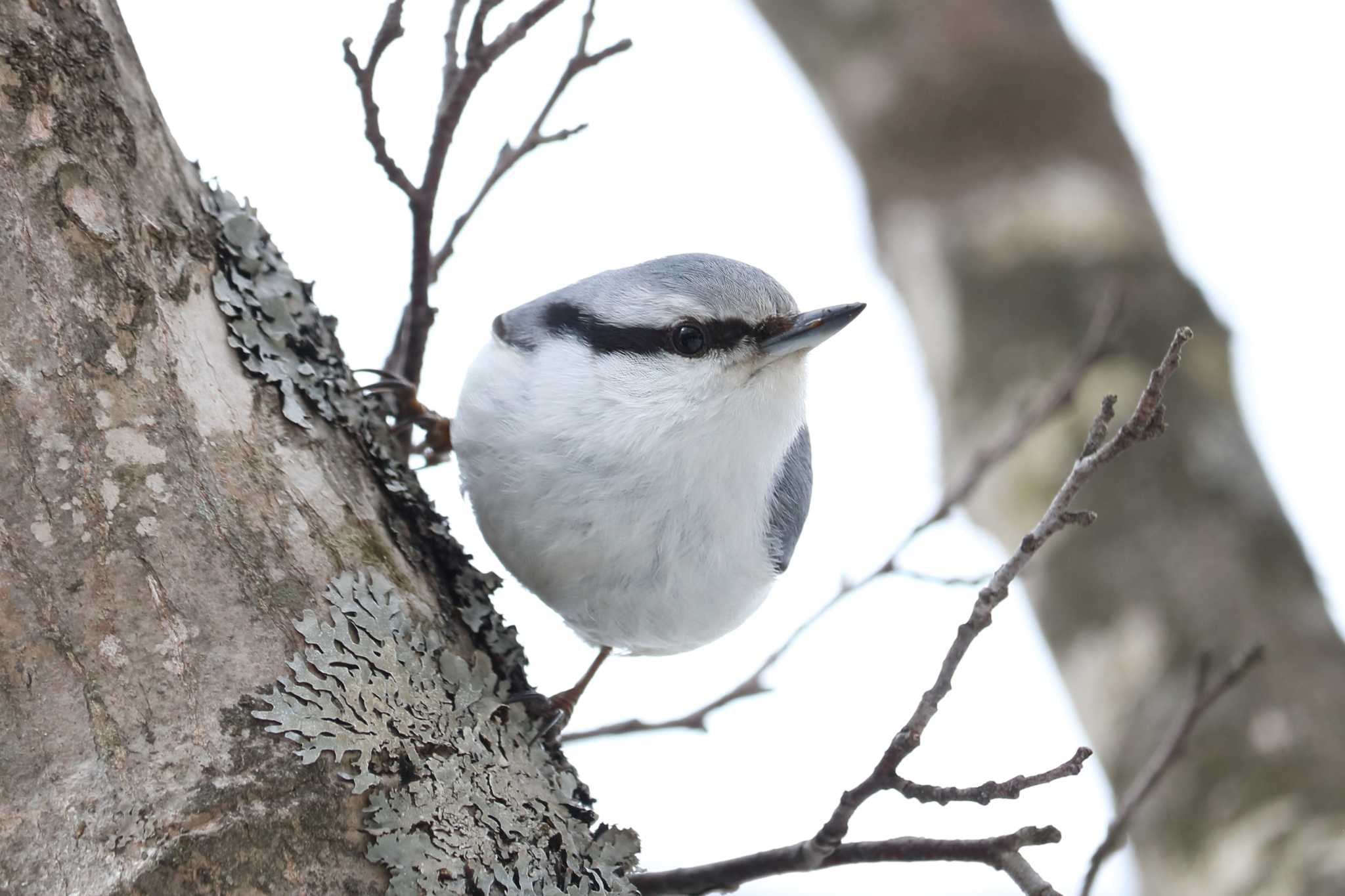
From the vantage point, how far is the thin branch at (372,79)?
65.1 inches

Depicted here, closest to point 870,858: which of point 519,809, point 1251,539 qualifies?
point 519,809

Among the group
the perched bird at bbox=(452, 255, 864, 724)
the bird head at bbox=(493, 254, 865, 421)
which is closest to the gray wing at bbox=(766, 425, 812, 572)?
the perched bird at bbox=(452, 255, 864, 724)

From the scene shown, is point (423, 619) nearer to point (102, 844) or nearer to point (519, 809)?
point (519, 809)

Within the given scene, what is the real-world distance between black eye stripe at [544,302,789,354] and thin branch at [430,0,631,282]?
0.92 ft

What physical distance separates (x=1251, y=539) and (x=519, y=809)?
1753mm

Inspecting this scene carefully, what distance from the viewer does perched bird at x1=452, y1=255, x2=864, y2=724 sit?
1.80 metres

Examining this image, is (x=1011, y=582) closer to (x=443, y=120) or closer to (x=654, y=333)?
(x=654, y=333)

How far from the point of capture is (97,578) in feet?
3.69

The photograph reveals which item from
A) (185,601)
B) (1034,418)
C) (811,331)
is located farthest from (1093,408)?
(185,601)

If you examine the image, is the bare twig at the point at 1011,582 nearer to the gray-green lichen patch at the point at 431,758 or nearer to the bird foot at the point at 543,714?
the gray-green lichen patch at the point at 431,758

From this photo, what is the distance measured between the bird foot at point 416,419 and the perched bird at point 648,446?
0.54 ft

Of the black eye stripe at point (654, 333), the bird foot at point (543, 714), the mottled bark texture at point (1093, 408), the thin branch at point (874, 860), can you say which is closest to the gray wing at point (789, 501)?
the black eye stripe at point (654, 333)

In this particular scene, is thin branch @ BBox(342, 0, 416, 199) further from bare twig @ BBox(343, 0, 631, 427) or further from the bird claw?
the bird claw

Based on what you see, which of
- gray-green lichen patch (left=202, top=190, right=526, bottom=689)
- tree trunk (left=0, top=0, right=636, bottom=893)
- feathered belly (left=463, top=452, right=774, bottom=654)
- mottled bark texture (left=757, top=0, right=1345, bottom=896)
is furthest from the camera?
mottled bark texture (left=757, top=0, right=1345, bottom=896)
